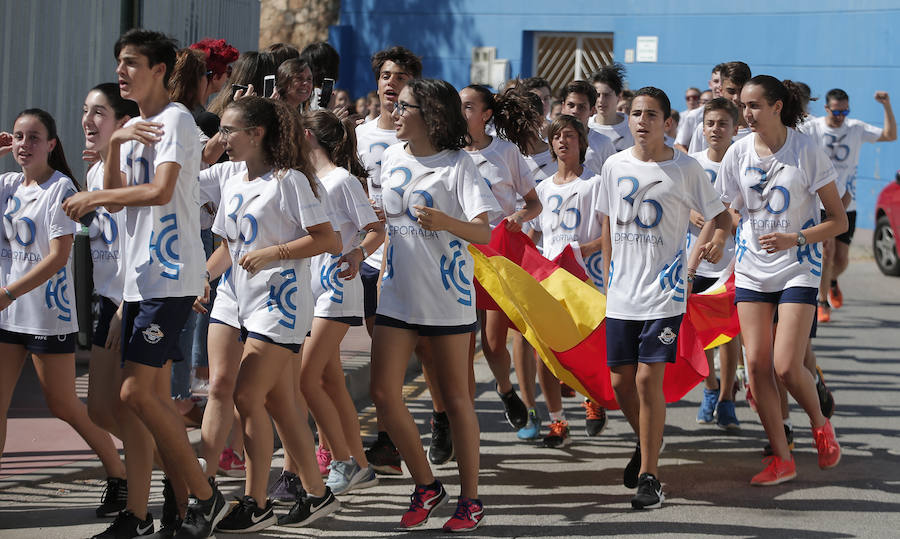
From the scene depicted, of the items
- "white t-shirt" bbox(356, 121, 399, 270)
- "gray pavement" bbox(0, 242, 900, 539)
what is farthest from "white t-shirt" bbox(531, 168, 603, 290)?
"gray pavement" bbox(0, 242, 900, 539)

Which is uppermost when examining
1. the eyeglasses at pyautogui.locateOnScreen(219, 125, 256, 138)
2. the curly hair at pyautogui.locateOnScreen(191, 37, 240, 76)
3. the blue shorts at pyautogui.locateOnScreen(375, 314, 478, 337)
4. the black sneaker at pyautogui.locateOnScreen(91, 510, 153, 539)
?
the curly hair at pyautogui.locateOnScreen(191, 37, 240, 76)

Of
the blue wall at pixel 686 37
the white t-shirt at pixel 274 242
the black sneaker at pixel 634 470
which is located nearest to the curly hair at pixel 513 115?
the black sneaker at pixel 634 470

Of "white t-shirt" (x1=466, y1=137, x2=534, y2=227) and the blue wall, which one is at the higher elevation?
the blue wall

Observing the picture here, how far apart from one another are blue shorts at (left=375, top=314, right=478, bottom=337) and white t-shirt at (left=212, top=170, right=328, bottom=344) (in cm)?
43

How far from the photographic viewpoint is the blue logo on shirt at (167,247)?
5.42m

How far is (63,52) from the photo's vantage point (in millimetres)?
10414

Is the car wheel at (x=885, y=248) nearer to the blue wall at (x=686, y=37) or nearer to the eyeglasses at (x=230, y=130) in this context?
the blue wall at (x=686, y=37)

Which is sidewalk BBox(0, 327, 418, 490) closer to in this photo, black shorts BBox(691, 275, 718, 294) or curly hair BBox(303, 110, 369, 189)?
curly hair BBox(303, 110, 369, 189)

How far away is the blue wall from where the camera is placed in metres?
21.1

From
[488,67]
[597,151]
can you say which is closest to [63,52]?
[597,151]

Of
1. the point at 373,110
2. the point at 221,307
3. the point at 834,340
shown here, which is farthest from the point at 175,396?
the point at 373,110

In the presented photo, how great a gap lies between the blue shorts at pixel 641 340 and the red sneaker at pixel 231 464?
7.00 feet

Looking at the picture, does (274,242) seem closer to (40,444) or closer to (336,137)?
(336,137)

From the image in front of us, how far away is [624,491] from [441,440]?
1.20m
